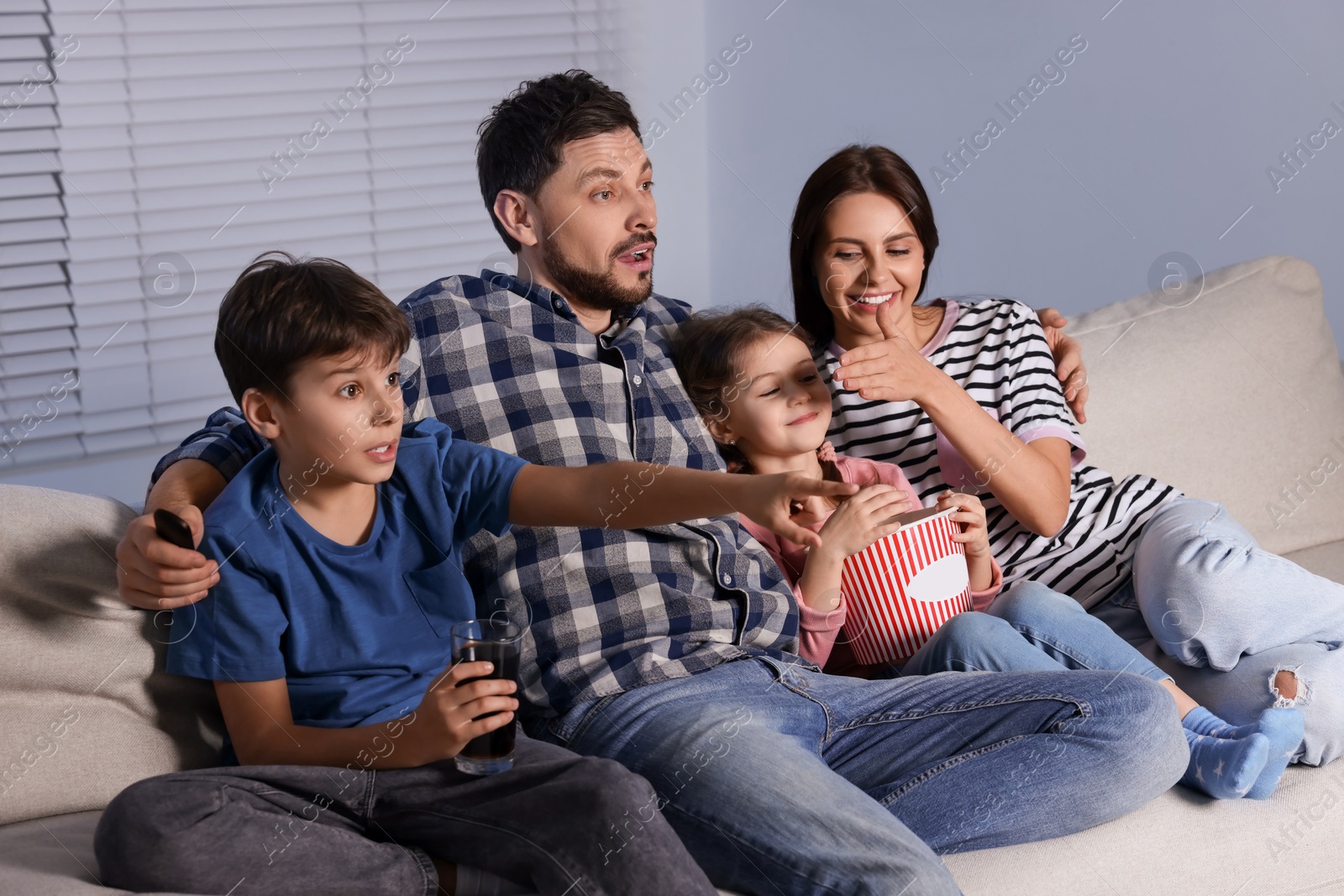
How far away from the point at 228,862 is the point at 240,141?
6.72 ft

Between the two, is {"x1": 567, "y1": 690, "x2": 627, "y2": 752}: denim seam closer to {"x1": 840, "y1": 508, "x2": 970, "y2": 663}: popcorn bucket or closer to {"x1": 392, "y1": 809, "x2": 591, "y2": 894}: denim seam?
{"x1": 392, "y1": 809, "x2": 591, "y2": 894}: denim seam

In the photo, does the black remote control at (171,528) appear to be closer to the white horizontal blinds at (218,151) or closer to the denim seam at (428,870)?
the denim seam at (428,870)

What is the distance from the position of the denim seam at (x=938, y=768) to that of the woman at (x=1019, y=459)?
39cm

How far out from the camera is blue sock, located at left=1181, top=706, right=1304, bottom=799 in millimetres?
1483

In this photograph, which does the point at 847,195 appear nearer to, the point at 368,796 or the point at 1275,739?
the point at 1275,739

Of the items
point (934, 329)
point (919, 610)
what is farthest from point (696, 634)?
point (934, 329)

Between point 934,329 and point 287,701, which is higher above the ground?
point 934,329

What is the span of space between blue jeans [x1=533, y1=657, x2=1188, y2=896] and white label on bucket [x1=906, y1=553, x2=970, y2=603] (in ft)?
0.52

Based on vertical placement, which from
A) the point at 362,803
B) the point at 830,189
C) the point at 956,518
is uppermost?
the point at 830,189

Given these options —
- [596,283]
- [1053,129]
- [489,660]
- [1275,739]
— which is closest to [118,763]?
A: [489,660]

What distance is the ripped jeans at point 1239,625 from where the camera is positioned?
1583 mm

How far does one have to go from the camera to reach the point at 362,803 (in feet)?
4.24

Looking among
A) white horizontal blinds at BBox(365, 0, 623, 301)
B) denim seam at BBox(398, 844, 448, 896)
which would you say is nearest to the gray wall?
white horizontal blinds at BBox(365, 0, 623, 301)

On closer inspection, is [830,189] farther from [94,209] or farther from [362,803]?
[94,209]
